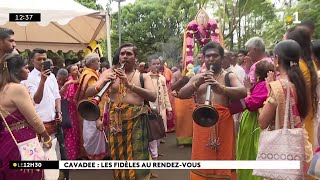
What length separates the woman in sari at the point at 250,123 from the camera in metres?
4.13

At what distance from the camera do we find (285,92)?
10.6 feet

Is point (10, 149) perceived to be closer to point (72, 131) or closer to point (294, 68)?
point (294, 68)

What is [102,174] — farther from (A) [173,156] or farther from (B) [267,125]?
(B) [267,125]

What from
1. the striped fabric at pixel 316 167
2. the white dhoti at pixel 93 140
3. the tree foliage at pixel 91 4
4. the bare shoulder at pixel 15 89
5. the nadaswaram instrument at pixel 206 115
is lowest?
the white dhoti at pixel 93 140

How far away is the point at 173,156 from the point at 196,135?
153 inches

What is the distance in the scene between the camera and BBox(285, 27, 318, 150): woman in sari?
3.43 meters

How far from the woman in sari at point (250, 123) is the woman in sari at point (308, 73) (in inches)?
19.2

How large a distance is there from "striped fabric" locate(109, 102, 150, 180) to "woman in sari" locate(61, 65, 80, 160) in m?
2.44

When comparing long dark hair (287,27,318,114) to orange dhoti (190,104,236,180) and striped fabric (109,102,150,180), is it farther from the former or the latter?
striped fabric (109,102,150,180)

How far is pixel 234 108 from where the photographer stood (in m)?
4.14

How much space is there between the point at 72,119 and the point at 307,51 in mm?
4203

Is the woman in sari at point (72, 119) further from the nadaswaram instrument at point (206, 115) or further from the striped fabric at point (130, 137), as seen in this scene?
the nadaswaram instrument at point (206, 115)
